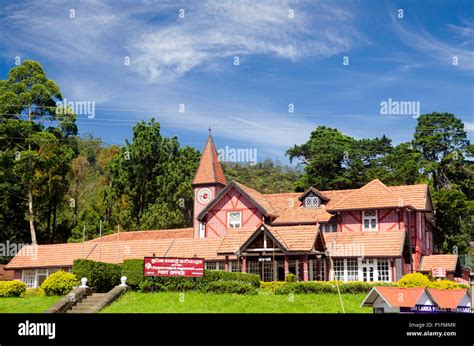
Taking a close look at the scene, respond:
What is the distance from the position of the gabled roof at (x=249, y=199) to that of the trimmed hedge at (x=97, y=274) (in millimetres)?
12245

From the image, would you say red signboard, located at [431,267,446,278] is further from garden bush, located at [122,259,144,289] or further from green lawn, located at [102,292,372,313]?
garden bush, located at [122,259,144,289]

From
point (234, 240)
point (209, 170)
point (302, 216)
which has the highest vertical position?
point (209, 170)

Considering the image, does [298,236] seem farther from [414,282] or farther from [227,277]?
[414,282]

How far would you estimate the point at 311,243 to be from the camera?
3484 cm

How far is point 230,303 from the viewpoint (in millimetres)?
27859

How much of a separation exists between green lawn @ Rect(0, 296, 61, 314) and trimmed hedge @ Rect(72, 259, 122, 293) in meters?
1.83

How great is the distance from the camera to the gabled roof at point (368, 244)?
3641 cm

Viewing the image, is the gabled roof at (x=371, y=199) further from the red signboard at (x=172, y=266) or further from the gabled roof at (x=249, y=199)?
the red signboard at (x=172, y=266)

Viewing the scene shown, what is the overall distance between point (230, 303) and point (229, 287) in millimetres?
3067

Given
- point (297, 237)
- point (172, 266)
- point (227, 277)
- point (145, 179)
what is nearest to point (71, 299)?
point (172, 266)

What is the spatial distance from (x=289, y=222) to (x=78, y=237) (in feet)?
71.1
